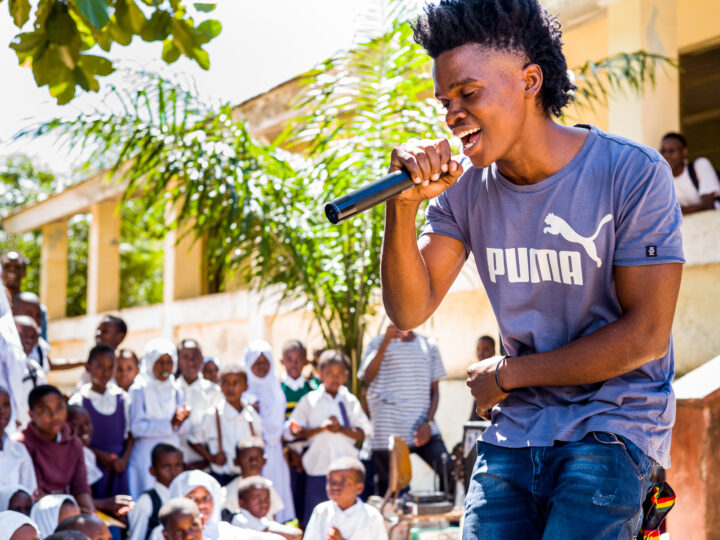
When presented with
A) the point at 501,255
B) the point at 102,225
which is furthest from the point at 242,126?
the point at 102,225

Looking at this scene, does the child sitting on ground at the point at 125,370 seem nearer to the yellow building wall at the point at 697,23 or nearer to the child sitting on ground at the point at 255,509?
the child sitting on ground at the point at 255,509

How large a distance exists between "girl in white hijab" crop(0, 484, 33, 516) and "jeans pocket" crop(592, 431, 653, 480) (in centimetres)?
393

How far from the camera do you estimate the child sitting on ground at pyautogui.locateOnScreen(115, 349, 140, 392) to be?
290 inches

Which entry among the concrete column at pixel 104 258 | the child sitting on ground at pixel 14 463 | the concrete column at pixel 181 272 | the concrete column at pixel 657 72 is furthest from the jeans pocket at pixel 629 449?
the concrete column at pixel 104 258

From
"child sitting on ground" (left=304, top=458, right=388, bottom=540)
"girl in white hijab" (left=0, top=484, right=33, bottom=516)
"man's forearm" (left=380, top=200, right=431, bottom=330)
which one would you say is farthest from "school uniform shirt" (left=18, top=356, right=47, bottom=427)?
"man's forearm" (left=380, top=200, right=431, bottom=330)

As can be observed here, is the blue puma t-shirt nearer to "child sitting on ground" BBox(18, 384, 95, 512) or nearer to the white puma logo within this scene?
the white puma logo

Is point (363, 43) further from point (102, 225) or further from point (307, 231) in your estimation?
point (102, 225)

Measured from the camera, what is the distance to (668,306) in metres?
1.88

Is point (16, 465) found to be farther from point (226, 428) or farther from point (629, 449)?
point (629, 449)

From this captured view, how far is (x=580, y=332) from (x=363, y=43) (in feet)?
19.8

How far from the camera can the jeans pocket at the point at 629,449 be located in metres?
1.81

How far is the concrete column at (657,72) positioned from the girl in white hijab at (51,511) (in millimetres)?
5233

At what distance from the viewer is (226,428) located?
6863 millimetres

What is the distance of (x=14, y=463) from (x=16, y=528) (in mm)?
1132
